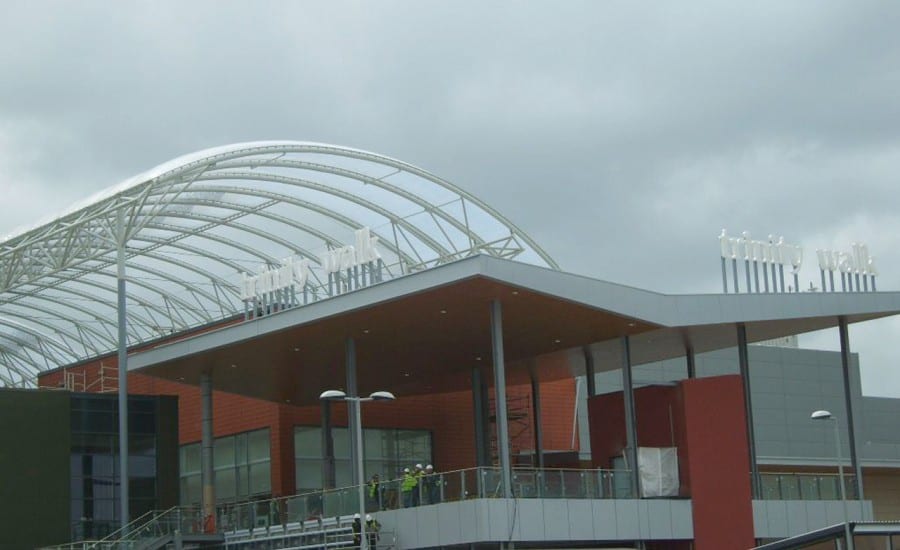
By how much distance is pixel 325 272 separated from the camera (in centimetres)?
4541

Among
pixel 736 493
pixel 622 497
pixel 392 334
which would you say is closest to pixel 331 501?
pixel 392 334

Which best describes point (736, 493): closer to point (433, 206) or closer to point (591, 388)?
point (591, 388)

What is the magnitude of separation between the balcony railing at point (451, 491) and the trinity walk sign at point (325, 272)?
20.4 ft

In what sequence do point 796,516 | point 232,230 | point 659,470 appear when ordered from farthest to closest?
point 232,230
point 796,516
point 659,470

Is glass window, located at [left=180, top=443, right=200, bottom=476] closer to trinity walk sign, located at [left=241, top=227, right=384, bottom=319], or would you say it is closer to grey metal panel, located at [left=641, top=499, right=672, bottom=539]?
trinity walk sign, located at [left=241, top=227, right=384, bottom=319]

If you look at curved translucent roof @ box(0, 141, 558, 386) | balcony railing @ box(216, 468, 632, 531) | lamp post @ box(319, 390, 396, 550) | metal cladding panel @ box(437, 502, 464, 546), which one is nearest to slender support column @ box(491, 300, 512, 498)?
balcony railing @ box(216, 468, 632, 531)

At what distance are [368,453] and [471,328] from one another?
15.3 metres

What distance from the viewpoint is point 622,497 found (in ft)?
140

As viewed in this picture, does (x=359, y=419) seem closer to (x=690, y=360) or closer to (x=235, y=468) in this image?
(x=690, y=360)

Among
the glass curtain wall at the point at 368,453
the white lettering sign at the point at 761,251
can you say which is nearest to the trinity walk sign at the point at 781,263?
the white lettering sign at the point at 761,251

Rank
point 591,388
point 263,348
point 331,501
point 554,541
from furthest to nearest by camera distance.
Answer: point 591,388
point 263,348
point 331,501
point 554,541

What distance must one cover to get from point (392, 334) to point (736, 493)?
11.7 metres

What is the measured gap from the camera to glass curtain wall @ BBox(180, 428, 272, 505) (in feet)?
189

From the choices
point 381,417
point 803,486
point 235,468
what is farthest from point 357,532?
point 235,468
